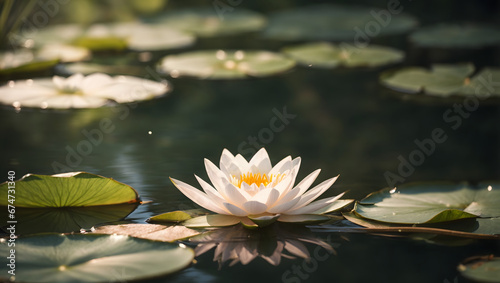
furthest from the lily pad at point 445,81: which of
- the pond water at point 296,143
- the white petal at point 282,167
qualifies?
the white petal at point 282,167

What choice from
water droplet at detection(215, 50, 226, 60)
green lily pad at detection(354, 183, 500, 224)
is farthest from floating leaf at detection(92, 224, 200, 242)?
water droplet at detection(215, 50, 226, 60)

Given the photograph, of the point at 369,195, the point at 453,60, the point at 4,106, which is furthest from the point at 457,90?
the point at 4,106

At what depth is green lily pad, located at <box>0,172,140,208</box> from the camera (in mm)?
1395

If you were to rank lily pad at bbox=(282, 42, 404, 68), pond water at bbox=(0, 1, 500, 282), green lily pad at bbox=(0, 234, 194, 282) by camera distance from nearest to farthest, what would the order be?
green lily pad at bbox=(0, 234, 194, 282), pond water at bbox=(0, 1, 500, 282), lily pad at bbox=(282, 42, 404, 68)

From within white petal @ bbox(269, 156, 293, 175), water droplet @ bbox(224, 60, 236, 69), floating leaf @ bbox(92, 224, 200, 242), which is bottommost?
floating leaf @ bbox(92, 224, 200, 242)

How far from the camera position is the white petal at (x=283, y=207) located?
51.4 inches

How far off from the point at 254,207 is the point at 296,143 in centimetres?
77

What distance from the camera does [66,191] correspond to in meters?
1.42

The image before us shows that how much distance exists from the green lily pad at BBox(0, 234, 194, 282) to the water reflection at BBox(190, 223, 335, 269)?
77 millimetres

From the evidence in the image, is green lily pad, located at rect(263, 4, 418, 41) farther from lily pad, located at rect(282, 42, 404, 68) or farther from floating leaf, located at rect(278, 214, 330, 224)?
floating leaf, located at rect(278, 214, 330, 224)

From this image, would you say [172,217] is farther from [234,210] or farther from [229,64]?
[229,64]

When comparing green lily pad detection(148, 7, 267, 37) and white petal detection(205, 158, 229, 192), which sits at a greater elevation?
green lily pad detection(148, 7, 267, 37)

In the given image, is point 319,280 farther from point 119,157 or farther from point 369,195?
point 119,157

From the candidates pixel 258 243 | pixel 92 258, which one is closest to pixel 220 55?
pixel 258 243
